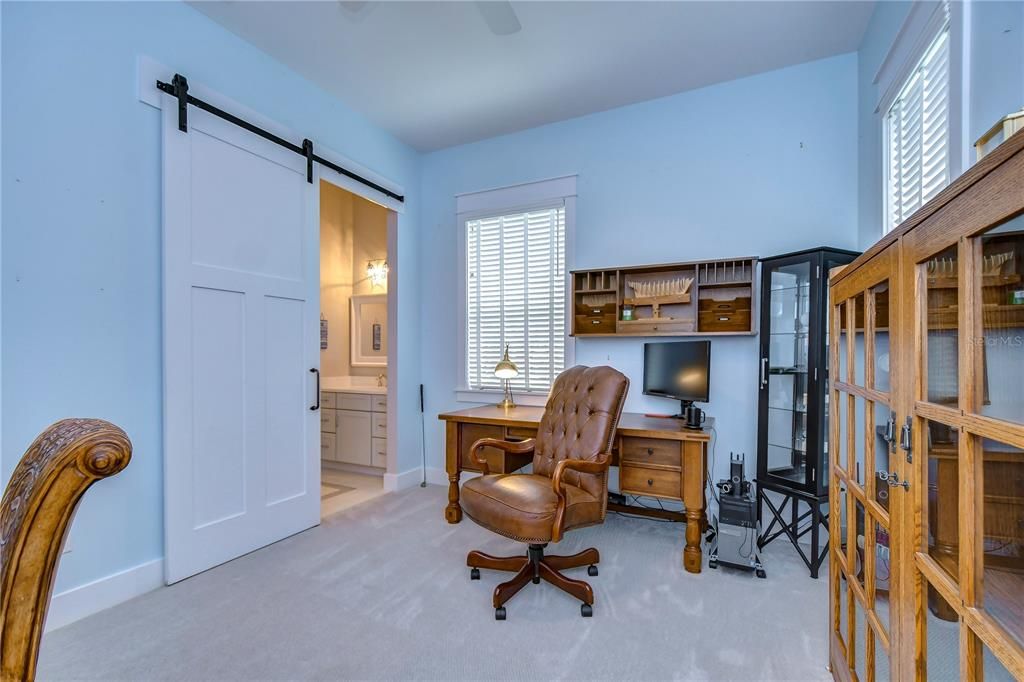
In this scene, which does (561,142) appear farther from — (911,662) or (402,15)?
(911,662)

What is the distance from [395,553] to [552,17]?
10.3 feet

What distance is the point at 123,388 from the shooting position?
86.8 inches

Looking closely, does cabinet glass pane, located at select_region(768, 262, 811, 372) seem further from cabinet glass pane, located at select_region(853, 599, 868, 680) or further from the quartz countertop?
the quartz countertop

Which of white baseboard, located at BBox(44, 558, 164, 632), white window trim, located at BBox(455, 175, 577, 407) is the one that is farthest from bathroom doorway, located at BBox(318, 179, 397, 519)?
white baseboard, located at BBox(44, 558, 164, 632)

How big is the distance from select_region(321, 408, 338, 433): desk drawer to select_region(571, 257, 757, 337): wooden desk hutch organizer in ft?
8.44

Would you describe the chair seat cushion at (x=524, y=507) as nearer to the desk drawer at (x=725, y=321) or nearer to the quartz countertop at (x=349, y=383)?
the desk drawer at (x=725, y=321)

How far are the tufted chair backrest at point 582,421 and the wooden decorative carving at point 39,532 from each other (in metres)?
1.97

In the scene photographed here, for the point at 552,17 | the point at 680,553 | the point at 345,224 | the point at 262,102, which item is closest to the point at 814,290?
the point at 680,553

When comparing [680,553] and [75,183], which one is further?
[680,553]

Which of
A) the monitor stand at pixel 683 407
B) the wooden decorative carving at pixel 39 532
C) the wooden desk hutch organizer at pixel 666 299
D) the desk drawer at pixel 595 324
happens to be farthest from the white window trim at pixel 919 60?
the wooden decorative carving at pixel 39 532

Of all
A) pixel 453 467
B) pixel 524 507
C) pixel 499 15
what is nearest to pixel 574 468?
pixel 524 507

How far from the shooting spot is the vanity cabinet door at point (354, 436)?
14.1ft

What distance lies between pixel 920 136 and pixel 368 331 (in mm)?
4585

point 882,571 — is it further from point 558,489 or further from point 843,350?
point 558,489
